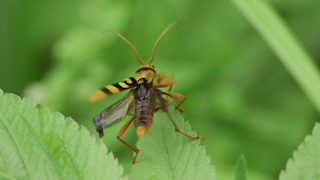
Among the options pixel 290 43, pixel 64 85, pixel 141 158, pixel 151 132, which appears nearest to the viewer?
pixel 141 158

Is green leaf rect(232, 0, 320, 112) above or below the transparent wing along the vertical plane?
above

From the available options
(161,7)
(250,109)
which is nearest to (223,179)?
(250,109)

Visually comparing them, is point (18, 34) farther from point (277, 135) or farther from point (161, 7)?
point (277, 135)

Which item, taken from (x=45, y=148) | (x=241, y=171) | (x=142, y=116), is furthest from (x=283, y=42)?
(x=45, y=148)

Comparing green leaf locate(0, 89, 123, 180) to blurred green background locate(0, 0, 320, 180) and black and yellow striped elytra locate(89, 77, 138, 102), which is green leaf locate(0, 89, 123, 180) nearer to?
black and yellow striped elytra locate(89, 77, 138, 102)

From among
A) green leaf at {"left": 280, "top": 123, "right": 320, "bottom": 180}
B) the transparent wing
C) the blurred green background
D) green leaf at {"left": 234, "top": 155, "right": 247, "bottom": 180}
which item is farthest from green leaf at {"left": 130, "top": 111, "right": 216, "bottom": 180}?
the blurred green background
